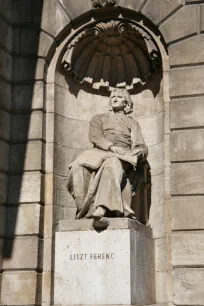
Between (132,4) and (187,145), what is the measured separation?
2.87 m

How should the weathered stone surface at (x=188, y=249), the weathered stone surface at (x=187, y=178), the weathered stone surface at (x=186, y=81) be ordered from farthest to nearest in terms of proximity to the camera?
1. the weathered stone surface at (x=186, y=81)
2. the weathered stone surface at (x=187, y=178)
3. the weathered stone surface at (x=188, y=249)

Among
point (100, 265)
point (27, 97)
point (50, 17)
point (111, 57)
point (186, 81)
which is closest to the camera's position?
point (100, 265)

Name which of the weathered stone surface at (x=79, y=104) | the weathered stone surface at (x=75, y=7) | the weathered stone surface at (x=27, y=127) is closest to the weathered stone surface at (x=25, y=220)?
the weathered stone surface at (x=27, y=127)

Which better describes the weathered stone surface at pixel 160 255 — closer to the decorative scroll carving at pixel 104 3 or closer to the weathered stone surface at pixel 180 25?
the weathered stone surface at pixel 180 25

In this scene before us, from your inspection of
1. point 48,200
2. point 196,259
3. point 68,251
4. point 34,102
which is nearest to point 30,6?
point 34,102

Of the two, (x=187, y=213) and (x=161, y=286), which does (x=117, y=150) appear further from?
(x=161, y=286)

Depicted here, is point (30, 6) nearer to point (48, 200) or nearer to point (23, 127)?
point (23, 127)

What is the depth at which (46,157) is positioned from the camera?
1119 centimetres

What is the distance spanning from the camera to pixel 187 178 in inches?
402

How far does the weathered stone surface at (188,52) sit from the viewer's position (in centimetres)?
1060

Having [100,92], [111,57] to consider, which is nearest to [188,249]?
[100,92]

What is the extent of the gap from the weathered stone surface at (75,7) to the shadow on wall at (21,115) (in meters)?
0.50

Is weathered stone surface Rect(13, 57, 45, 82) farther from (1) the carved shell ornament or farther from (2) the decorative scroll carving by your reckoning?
(2) the decorative scroll carving

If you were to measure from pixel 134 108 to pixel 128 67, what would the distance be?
2.68 feet
